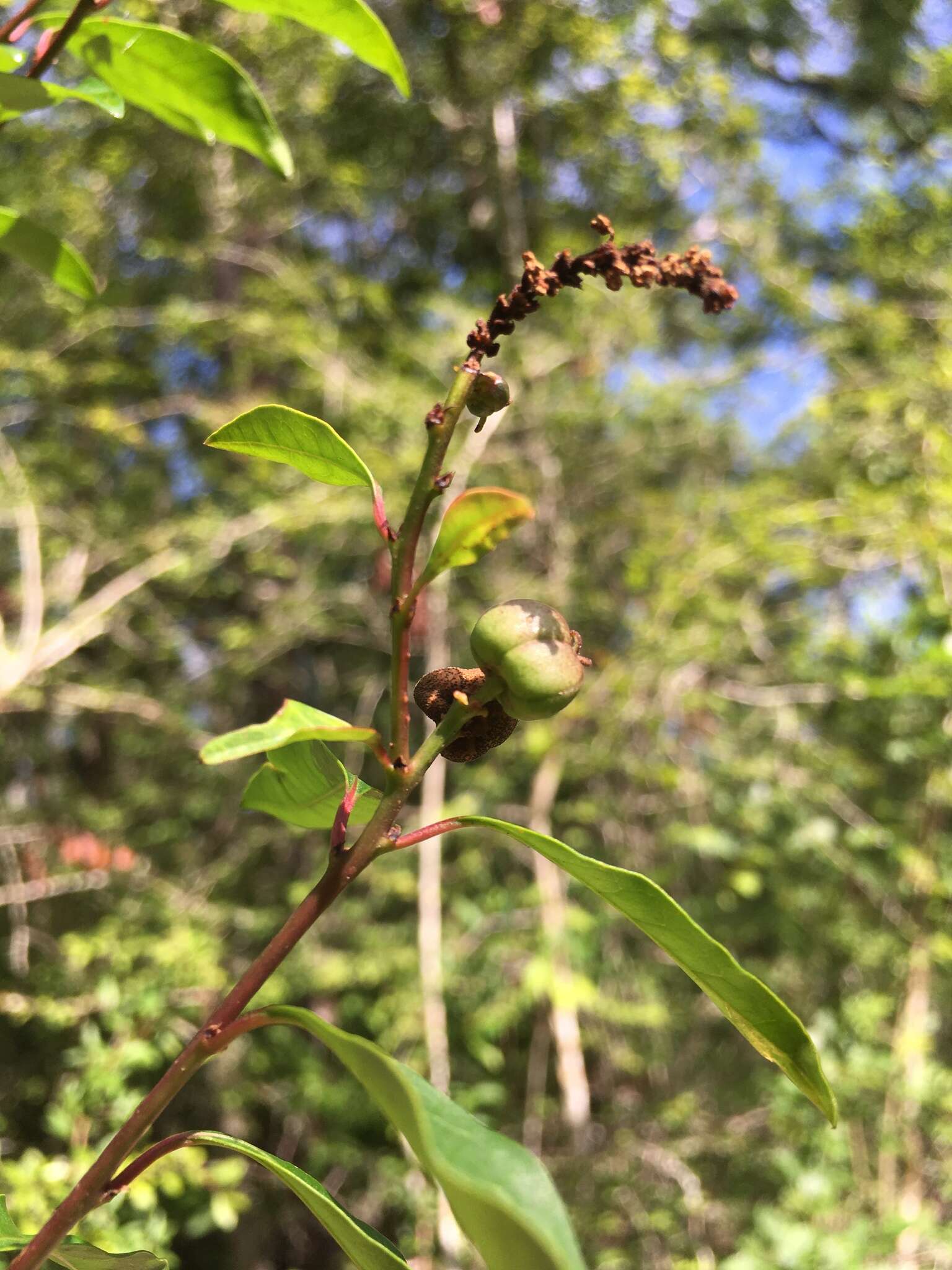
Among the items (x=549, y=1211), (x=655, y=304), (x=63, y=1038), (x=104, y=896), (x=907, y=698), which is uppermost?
(x=549, y=1211)

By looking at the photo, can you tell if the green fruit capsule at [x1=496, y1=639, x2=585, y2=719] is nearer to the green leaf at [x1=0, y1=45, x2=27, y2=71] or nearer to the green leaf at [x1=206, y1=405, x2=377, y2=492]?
the green leaf at [x1=206, y1=405, x2=377, y2=492]

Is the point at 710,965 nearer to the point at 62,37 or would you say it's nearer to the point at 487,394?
the point at 487,394

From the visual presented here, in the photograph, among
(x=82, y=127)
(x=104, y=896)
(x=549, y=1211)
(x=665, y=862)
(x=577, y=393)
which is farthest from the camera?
(x=82, y=127)

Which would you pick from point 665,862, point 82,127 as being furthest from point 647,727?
point 82,127

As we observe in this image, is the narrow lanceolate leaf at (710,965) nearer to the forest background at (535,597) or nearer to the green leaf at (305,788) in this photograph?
the green leaf at (305,788)

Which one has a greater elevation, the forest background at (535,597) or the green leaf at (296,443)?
the green leaf at (296,443)

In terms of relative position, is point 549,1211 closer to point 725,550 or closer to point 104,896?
point 725,550

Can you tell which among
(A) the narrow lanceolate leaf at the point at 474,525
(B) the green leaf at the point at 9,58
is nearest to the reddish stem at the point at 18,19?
(B) the green leaf at the point at 9,58
